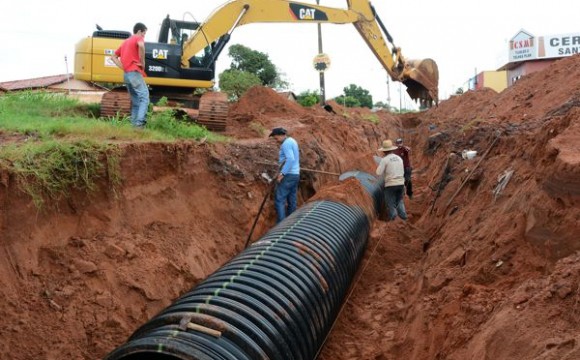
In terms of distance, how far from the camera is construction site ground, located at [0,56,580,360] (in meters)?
4.54

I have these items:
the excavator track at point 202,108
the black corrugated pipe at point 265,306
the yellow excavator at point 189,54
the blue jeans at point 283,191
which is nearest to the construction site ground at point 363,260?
the blue jeans at point 283,191

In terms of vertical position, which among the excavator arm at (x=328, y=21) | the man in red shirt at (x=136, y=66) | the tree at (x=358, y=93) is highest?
the tree at (x=358, y=93)

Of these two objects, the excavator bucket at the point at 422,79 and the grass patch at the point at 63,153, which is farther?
the excavator bucket at the point at 422,79

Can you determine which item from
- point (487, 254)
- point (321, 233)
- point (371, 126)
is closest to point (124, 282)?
point (321, 233)

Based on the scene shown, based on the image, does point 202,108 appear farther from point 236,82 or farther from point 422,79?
point 236,82

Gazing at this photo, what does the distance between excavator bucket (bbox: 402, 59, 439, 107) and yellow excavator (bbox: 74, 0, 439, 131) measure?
4.08 metres

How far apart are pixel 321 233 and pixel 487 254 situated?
184cm

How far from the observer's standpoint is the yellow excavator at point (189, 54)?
11.2 metres

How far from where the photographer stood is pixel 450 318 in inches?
198

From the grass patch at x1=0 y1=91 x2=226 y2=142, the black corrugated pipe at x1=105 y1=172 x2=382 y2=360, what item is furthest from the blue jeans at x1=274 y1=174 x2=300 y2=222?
the black corrugated pipe at x1=105 y1=172 x2=382 y2=360

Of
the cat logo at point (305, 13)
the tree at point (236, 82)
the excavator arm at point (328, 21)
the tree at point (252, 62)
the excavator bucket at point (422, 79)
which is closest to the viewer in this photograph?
the excavator arm at point (328, 21)

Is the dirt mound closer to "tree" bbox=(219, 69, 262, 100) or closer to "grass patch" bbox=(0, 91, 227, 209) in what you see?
"grass patch" bbox=(0, 91, 227, 209)

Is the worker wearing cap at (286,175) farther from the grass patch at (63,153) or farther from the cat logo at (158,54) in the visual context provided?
the cat logo at (158,54)

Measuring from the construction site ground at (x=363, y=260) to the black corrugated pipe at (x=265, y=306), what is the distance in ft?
2.79
